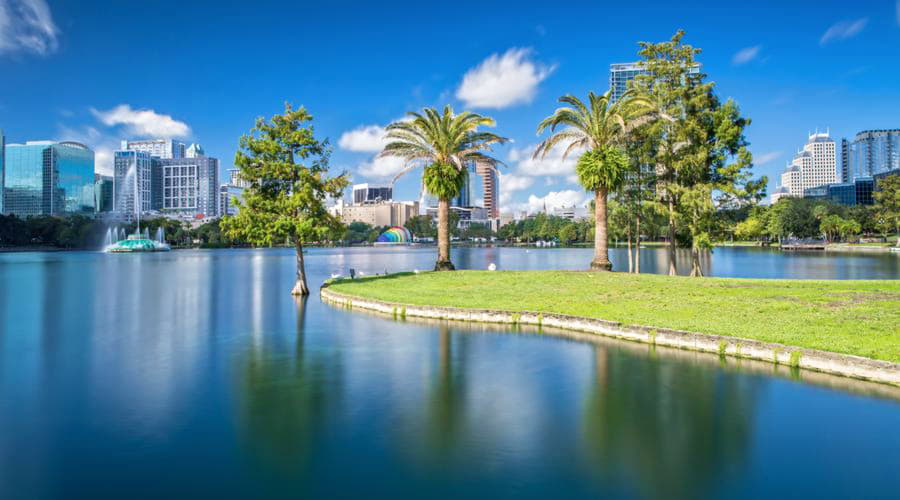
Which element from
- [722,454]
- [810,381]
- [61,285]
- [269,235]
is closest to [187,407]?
[722,454]

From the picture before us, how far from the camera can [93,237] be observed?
171 m

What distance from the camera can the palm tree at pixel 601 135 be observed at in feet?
112

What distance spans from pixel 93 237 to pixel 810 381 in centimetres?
19683

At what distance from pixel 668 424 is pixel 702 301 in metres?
13.0

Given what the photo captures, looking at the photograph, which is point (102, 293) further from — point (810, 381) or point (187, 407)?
point (810, 381)

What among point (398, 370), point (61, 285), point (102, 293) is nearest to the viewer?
point (398, 370)

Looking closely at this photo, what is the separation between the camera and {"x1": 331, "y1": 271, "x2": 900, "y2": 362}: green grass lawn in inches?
648

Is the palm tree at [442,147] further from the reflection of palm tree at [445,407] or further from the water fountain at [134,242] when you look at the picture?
the water fountain at [134,242]

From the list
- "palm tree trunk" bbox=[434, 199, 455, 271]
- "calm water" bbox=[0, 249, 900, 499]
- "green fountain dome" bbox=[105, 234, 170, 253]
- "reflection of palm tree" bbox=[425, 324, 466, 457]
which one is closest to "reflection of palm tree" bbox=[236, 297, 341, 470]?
"calm water" bbox=[0, 249, 900, 499]

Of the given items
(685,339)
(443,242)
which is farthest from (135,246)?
(685,339)

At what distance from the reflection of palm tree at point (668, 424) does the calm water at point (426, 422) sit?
0.05 meters

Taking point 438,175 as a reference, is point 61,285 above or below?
below

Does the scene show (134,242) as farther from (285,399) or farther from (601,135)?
(285,399)

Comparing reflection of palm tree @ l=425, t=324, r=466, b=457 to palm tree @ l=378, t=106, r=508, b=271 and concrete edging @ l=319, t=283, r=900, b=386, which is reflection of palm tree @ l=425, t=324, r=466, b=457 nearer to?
concrete edging @ l=319, t=283, r=900, b=386
